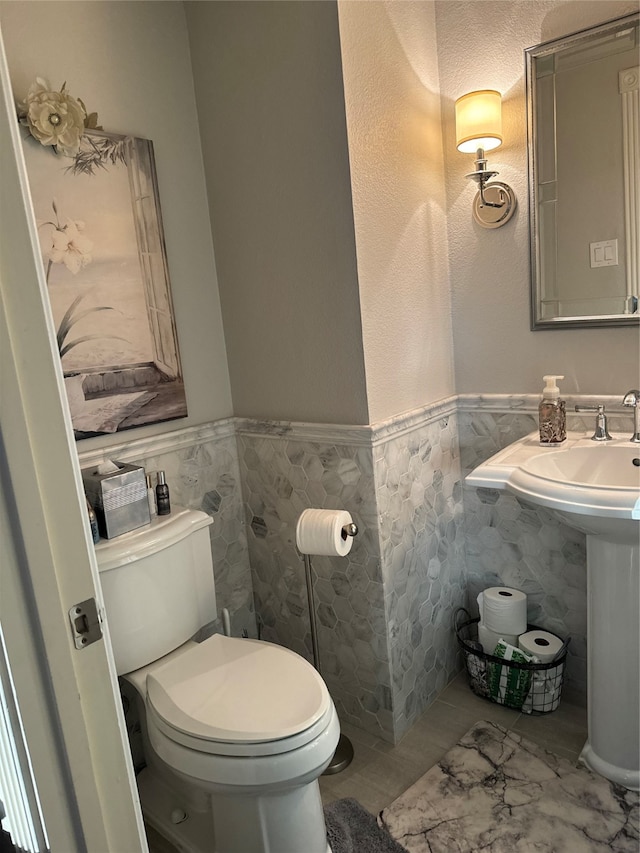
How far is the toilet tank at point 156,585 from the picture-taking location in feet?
5.10


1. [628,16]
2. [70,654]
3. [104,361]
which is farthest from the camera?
[104,361]

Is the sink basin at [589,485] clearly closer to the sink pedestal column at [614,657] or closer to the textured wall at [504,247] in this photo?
the sink pedestal column at [614,657]

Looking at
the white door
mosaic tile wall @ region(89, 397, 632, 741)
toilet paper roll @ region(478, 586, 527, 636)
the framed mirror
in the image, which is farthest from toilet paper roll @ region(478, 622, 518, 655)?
the white door

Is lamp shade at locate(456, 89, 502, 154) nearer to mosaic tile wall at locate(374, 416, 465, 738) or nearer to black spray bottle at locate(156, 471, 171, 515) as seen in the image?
mosaic tile wall at locate(374, 416, 465, 738)

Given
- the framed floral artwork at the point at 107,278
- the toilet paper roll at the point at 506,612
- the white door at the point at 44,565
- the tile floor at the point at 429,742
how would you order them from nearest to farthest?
the white door at the point at 44,565 → the framed floral artwork at the point at 107,278 → the tile floor at the point at 429,742 → the toilet paper roll at the point at 506,612

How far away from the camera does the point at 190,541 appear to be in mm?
1746

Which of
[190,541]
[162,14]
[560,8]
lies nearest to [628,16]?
[560,8]

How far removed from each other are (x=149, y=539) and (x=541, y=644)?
132cm

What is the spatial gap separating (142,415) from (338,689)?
44.6 inches

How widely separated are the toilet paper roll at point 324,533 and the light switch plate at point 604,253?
3.52 ft

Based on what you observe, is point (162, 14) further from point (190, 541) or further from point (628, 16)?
point (190, 541)

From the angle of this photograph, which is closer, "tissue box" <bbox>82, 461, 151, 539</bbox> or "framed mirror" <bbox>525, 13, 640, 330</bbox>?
"tissue box" <bbox>82, 461, 151, 539</bbox>

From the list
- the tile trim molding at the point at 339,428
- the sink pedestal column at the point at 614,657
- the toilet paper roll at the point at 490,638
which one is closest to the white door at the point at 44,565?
the tile trim molding at the point at 339,428

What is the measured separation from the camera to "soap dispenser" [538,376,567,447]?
1.83 metres
